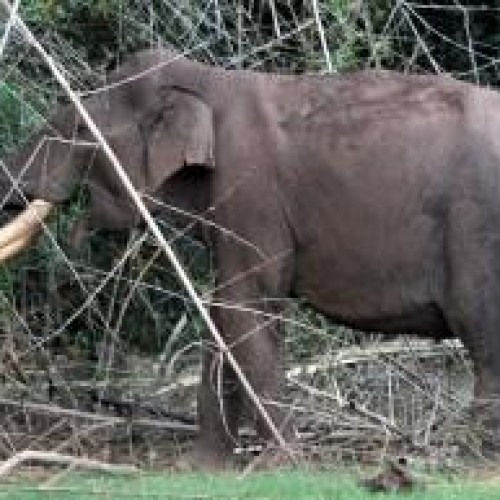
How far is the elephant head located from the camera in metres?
10.5

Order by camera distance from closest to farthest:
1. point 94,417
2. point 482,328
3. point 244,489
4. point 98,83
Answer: point 244,489 < point 482,328 < point 94,417 < point 98,83

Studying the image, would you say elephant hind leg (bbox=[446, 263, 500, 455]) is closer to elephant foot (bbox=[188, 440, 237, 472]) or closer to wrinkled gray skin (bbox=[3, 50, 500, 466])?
wrinkled gray skin (bbox=[3, 50, 500, 466])

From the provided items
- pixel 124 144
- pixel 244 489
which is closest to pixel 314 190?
A: pixel 124 144

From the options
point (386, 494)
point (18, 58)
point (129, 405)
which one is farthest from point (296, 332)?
point (386, 494)

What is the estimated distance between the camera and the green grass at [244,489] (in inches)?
319

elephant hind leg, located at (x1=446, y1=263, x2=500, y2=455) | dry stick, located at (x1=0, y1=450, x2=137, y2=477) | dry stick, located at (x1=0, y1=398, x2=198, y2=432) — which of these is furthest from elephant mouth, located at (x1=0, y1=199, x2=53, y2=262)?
elephant hind leg, located at (x1=446, y1=263, x2=500, y2=455)

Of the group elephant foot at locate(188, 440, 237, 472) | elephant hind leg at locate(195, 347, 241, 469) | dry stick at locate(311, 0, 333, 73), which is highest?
dry stick at locate(311, 0, 333, 73)

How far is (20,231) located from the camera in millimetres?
10289

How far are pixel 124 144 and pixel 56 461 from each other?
2.18 metres

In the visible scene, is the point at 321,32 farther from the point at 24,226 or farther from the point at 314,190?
the point at 24,226

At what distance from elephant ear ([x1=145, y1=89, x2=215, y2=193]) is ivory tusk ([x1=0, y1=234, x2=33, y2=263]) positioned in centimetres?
72

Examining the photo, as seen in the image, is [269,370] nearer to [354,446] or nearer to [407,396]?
[354,446]

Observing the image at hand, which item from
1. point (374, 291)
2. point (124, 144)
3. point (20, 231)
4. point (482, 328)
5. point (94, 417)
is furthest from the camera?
point (124, 144)

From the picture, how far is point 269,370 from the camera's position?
404 inches
